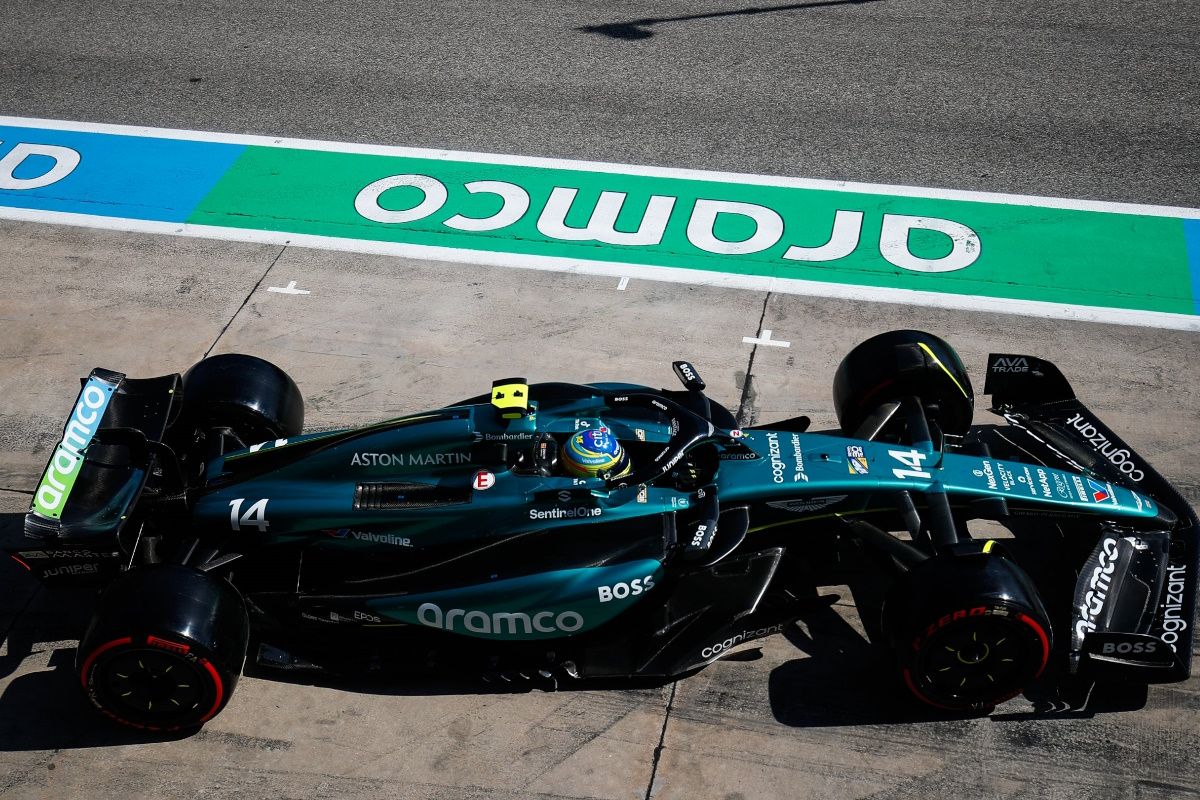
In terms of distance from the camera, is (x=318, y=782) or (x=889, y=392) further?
(x=889, y=392)

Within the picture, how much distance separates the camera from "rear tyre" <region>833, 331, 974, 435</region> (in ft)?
22.5

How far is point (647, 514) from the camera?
589 centimetres

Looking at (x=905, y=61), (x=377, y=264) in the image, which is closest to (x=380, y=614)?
(x=377, y=264)

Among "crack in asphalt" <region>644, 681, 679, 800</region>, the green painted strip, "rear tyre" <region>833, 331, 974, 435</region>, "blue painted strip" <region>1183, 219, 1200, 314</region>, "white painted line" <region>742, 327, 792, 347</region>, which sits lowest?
Result: "crack in asphalt" <region>644, 681, 679, 800</region>

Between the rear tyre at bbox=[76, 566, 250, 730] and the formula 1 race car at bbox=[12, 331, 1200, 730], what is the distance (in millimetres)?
13

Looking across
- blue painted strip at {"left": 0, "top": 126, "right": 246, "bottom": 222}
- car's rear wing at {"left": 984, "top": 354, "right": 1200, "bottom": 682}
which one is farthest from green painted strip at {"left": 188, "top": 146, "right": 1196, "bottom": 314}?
car's rear wing at {"left": 984, "top": 354, "right": 1200, "bottom": 682}

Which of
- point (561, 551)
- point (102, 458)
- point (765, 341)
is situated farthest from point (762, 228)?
point (102, 458)

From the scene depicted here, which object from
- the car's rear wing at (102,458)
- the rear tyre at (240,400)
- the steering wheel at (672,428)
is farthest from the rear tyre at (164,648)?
the steering wheel at (672,428)

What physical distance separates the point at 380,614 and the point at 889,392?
313 cm

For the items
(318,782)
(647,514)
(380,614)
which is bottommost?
(318,782)

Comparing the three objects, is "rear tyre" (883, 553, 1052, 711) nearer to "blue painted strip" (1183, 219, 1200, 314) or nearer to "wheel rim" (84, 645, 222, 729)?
"wheel rim" (84, 645, 222, 729)

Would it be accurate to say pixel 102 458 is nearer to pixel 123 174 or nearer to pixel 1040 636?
pixel 1040 636

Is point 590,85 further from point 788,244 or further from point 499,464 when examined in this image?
point 499,464

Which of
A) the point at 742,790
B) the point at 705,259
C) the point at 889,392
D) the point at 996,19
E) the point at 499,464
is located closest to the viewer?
the point at 742,790
